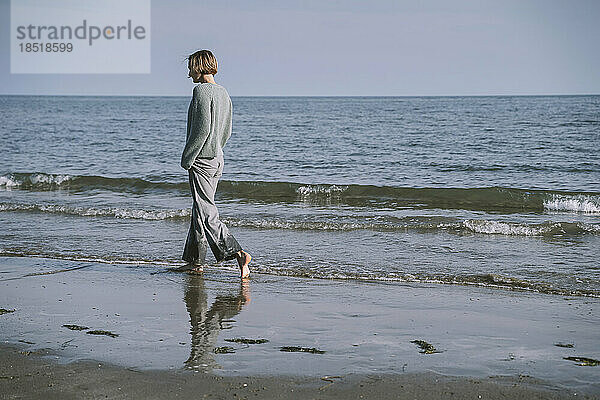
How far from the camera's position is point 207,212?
5949 millimetres

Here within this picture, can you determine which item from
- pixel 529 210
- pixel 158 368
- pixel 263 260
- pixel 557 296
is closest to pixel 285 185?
pixel 529 210

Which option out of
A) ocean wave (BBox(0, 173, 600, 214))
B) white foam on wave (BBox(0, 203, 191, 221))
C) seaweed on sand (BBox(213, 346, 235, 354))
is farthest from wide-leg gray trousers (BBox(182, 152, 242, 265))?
ocean wave (BBox(0, 173, 600, 214))

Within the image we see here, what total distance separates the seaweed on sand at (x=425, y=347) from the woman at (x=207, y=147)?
2.30 meters

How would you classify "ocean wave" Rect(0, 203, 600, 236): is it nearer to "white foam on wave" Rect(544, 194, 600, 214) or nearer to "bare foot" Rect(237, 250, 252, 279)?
"white foam on wave" Rect(544, 194, 600, 214)

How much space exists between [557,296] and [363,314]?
1.83m

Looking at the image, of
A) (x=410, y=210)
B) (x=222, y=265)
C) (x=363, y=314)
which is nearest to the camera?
(x=363, y=314)

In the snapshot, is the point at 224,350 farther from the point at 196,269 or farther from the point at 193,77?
the point at 193,77

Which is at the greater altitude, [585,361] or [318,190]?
[318,190]

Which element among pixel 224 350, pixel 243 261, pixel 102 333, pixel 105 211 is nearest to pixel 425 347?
pixel 224 350

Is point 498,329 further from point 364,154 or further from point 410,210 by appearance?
point 364,154

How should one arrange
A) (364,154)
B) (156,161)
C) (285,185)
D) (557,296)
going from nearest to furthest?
(557,296), (285,185), (156,161), (364,154)

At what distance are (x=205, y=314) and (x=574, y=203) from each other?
901 cm

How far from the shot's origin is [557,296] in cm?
562

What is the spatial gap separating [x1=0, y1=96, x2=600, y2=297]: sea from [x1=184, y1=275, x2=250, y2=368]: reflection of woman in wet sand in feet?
3.48
